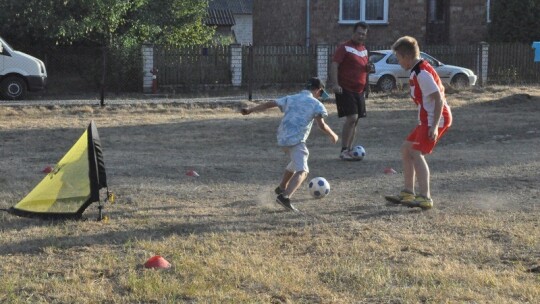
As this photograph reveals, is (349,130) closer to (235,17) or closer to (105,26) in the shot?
(105,26)

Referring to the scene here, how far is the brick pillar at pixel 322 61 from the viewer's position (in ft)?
90.9

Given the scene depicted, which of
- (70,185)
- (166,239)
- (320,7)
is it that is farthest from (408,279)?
(320,7)

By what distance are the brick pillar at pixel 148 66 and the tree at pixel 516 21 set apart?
13227 millimetres

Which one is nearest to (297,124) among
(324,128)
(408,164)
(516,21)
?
(324,128)

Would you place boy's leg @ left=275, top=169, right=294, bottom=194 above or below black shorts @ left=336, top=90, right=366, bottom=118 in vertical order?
below

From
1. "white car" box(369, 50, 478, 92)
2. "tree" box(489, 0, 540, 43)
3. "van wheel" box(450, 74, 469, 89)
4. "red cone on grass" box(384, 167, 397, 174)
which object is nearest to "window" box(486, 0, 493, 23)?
"tree" box(489, 0, 540, 43)

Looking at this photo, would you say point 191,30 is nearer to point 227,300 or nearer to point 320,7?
point 320,7

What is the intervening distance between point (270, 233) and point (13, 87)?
18.5 metres

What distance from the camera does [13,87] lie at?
2430 centimetres

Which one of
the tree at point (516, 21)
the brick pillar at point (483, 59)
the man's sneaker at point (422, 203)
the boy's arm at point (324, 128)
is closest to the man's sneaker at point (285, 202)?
the boy's arm at point (324, 128)

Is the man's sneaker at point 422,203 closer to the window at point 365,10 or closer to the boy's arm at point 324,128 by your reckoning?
the boy's arm at point 324,128

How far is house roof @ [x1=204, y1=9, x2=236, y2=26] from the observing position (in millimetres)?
39597

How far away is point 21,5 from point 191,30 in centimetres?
554

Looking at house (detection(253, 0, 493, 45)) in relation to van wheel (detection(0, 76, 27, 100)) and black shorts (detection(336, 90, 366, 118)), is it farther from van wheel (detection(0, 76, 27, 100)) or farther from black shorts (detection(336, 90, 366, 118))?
black shorts (detection(336, 90, 366, 118))
